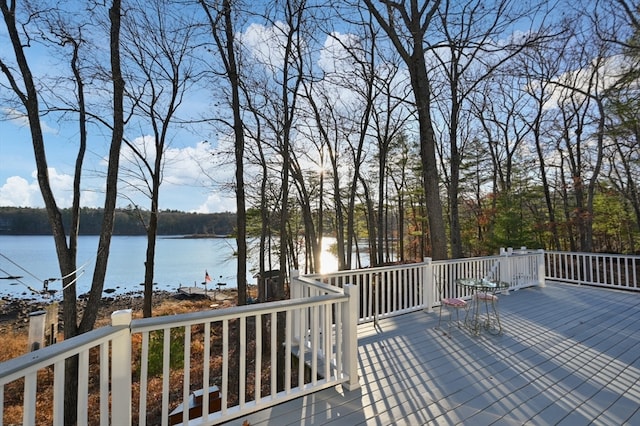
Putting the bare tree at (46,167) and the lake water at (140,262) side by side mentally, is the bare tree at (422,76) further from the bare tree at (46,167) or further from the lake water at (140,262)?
the lake water at (140,262)

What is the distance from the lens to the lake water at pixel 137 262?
15008mm

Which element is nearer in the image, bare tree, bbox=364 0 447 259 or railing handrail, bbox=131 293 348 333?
railing handrail, bbox=131 293 348 333

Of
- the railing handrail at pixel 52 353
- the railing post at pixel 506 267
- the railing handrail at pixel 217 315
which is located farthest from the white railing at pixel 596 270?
the railing handrail at pixel 52 353

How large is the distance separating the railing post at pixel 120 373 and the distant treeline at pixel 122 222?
4.97 m

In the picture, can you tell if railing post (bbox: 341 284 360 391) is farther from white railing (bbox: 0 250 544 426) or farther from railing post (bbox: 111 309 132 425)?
railing post (bbox: 111 309 132 425)

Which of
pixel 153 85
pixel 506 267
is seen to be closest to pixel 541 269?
pixel 506 267

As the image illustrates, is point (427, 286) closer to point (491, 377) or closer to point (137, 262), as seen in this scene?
point (491, 377)

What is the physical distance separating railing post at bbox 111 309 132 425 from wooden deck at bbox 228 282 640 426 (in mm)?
842

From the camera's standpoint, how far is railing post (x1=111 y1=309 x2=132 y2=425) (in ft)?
5.50

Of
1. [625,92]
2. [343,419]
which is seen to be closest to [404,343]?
[343,419]

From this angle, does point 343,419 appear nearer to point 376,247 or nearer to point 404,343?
point 404,343

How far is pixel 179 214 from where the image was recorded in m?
15.5

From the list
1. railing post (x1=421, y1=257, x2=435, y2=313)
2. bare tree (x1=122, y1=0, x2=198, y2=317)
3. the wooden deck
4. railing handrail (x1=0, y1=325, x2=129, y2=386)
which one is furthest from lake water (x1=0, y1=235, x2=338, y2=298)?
railing handrail (x1=0, y1=325, x2=129, y2=386)

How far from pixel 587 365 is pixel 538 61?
1330cm
